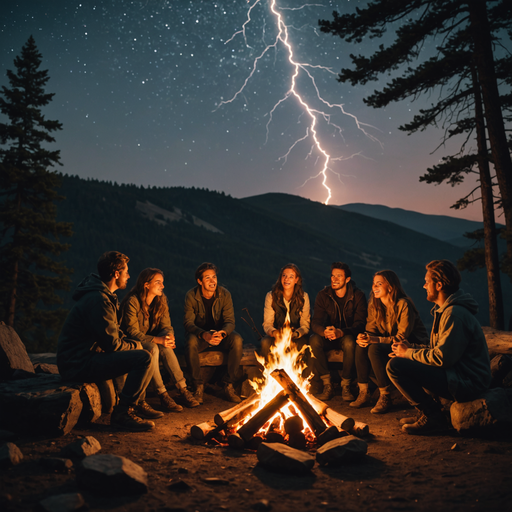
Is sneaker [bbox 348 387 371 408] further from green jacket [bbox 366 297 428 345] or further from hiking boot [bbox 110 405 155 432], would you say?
hiking boot [bbox 110 405 155 432]

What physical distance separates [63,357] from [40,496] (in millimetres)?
1800

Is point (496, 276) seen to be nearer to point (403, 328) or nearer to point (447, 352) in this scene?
point (403, 328)

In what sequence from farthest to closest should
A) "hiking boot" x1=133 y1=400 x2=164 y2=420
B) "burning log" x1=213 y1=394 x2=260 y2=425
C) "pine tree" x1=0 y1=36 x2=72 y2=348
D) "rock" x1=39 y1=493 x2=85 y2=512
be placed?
"pine tree" x1=0 y1=36 x2=72 y2=348 < "hiking boot" x1=133 y1=400 x2=164 y2=420 < "burning log" x1=213 y1=394 x2=260 y2=425 < "rock" x1=39 y1=493 x2=85 y2=512

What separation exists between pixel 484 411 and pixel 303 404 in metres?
1.71

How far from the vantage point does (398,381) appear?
13.6 feet

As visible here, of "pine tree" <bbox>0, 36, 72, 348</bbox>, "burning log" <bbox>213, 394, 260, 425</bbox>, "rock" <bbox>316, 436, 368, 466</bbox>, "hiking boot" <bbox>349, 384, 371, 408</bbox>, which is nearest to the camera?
"rock" <bbox>316, 436, 368, 466</bbox>

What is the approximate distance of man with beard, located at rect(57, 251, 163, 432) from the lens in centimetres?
415

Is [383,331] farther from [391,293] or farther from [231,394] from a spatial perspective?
[231,394]

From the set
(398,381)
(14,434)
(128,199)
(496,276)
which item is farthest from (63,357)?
(128,199)

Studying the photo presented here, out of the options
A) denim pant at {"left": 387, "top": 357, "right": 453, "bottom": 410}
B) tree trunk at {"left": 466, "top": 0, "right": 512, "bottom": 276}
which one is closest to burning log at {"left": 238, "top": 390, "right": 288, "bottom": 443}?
denim pant at {"left": 387, "top": 357, "right": 453, "bottom": 410}

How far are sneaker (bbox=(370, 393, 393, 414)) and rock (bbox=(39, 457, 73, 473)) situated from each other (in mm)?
3672

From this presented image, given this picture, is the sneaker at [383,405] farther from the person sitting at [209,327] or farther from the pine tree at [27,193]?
the pine tree at [27,193]

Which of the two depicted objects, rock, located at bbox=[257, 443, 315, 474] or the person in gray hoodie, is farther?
the person in gray hoodie

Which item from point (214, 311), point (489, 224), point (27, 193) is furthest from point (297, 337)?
point (27, 193)
